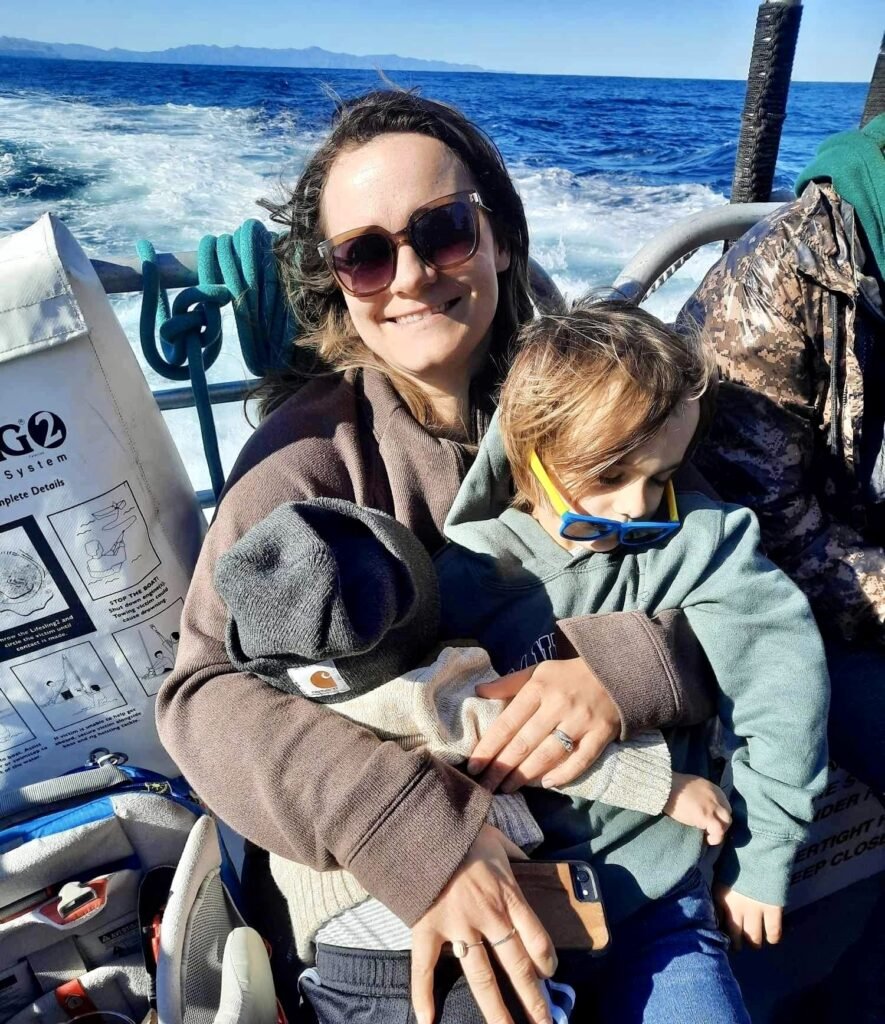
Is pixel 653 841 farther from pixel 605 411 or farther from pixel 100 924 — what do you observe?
pixel 100 924

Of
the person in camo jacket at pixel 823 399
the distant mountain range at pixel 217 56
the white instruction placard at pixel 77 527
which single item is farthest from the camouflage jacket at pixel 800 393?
the distant mountain range at pixel 217 56

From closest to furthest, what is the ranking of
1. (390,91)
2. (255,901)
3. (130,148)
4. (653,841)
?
(653,841) < (255,901) < (390,91) < (130,148)

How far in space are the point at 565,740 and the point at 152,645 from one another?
79cm

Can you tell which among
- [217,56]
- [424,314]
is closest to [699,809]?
[424,314]

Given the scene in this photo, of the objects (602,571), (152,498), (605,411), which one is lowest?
(602,571)

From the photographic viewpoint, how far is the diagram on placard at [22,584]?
131cm

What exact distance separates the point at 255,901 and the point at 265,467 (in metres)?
0.75

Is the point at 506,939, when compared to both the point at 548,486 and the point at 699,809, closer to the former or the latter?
the point at 699,809

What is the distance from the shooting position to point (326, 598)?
100 centimetres

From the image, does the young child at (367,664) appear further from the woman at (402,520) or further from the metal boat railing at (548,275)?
the metal boat railing at (548,275)

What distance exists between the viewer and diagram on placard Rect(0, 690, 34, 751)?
140 centimetres

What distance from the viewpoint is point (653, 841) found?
4.13ft

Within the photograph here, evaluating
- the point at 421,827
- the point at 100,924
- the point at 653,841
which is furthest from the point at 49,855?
the point at 653,841

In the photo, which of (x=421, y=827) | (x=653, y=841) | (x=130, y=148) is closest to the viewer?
(x=421, y=827)
